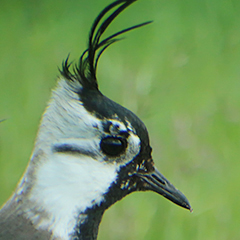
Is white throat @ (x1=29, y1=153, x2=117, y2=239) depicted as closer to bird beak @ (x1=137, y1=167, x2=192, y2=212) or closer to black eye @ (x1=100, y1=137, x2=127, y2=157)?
black eye @ (x1=100, y1=137, x2=127, y2=157)

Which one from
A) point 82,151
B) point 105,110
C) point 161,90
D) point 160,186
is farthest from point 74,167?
point 161,90

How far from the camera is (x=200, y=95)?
2.35 meters

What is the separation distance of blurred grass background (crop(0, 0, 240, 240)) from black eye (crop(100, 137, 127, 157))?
809mm

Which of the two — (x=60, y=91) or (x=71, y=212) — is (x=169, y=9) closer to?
(x=60, y=91)

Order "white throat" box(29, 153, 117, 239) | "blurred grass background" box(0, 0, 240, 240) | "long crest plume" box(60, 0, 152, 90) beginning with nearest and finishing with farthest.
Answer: "white throat" box(29, 153, 117, 239) → "long crest plume" box(60, 0, 152, 90) → "blurred grass background" box(0, 0, 240, 240)

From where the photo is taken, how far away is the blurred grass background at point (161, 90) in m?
1.99

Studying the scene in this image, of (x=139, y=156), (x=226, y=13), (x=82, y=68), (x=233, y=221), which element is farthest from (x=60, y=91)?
(x=226, y=13)

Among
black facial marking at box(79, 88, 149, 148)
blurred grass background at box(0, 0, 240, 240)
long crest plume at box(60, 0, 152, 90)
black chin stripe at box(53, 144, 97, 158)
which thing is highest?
blurred grass background at box(0, 0, 240, 240)

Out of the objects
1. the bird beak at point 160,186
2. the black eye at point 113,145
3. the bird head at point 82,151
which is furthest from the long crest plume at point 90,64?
the bird beak at point 160,186

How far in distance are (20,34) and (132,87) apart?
62 cm

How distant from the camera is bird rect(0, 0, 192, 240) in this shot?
45.3 inches

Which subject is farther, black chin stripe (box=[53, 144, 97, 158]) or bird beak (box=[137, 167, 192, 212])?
bird beak (box=[137, 167, 192, 212])

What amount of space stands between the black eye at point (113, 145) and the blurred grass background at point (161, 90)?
809mm

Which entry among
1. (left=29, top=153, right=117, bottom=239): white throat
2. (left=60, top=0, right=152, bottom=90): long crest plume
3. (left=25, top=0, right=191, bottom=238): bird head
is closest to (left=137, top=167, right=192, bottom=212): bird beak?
(left=25, top=0, right=191, bottom=238): bird head
